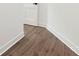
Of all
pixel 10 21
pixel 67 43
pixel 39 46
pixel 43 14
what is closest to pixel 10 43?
pixel 10 21

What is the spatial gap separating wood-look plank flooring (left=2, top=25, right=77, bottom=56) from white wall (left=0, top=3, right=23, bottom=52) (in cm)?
26

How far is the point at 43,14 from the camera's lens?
15.8ft

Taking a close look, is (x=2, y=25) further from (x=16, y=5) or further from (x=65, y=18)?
(x=65, y=18)

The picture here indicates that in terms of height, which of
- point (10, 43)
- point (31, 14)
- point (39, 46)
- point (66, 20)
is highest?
point (66, 20)

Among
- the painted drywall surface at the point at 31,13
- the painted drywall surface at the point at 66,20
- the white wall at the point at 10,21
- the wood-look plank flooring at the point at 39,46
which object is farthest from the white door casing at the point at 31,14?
the white wall at the point at 10,21

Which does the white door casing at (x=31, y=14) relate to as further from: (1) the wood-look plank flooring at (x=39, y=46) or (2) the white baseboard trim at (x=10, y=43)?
(2) the white baseboard trim at (x=10, y=43)

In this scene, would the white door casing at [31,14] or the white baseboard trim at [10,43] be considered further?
the white door casing at [31,14]

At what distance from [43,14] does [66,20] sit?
1529 mm

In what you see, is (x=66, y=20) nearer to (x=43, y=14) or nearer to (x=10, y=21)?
(x=10, y=21)

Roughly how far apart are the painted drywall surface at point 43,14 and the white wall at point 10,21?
1228 mm

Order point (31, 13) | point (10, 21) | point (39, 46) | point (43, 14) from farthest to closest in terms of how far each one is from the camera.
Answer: point (31, 13)
point (43, 14)
point (39, 46)
point (10, 21)

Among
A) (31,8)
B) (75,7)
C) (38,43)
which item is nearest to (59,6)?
(75,7)

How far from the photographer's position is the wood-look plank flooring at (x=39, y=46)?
9.89 feet

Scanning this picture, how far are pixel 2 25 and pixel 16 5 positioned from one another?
0.72 meters
